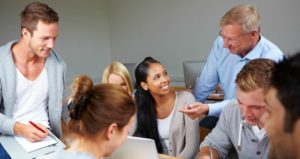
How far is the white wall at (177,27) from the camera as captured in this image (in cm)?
339

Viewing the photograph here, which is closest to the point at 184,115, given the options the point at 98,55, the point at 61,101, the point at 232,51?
the point at 232,51

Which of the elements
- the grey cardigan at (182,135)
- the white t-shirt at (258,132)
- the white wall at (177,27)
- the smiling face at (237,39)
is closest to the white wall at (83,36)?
the white wall at (177,27)

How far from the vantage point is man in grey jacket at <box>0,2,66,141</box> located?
1.64 meters

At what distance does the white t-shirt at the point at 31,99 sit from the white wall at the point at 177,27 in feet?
8.64

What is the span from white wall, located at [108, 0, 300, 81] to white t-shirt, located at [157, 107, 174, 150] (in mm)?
2062

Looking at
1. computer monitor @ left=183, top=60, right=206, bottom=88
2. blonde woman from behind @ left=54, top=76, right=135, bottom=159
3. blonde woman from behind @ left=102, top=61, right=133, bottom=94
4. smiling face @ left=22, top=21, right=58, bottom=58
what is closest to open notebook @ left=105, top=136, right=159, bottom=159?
blonde woman from behind @ left=54, top=76, right=135, bottom=159

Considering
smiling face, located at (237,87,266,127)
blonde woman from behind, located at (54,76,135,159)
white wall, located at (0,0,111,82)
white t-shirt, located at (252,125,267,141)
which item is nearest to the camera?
blonde woman from behind, located at (54,76,135,159)

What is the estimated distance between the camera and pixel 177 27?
14.0 ft

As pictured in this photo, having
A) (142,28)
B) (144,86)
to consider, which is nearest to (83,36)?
(142,28)

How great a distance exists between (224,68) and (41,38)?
1.19 m

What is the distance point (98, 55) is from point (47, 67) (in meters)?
3.24

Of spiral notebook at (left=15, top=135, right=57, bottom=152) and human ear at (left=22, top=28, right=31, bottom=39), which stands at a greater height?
human ear at (left=22, top=28, right=31, bottom=39)

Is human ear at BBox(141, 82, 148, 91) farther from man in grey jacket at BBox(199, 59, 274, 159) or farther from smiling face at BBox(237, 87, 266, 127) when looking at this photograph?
smiling face at BBox(237, 87, 266, 127)

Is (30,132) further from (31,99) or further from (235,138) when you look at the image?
(235,138)
